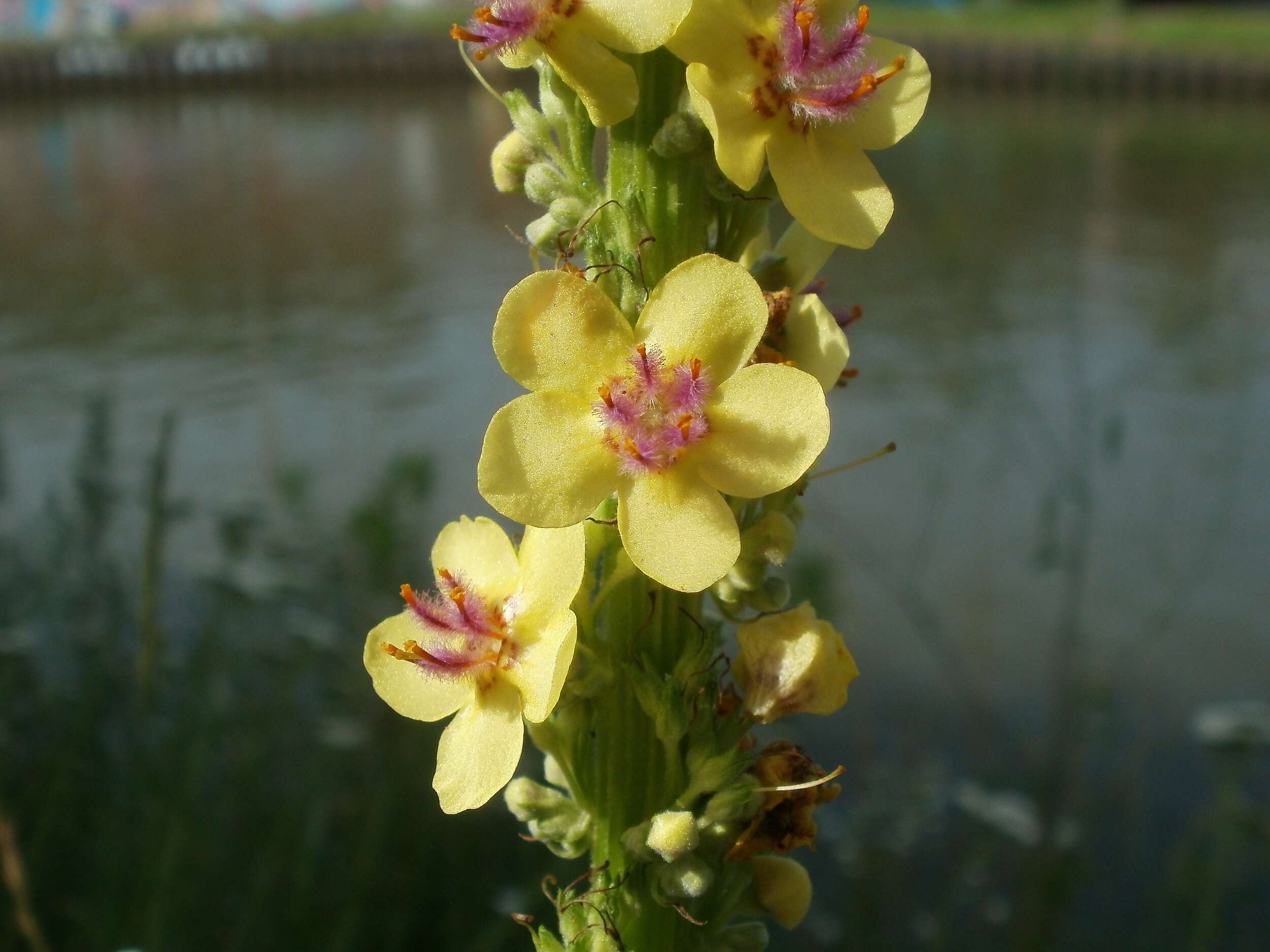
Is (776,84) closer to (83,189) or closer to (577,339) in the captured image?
(577,339)

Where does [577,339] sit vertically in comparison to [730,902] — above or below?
above

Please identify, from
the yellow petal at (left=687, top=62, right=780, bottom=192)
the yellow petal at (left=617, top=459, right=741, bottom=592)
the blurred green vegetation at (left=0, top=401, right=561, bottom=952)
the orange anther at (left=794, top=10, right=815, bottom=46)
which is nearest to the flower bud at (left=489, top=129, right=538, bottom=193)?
the yellow petal at (left=687, top=62, right=780, bottom=192)

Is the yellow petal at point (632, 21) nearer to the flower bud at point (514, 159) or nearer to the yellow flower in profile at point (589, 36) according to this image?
the yellow flower in profile at point (589, 36)

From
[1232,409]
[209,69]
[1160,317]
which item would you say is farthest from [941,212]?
[209,69]

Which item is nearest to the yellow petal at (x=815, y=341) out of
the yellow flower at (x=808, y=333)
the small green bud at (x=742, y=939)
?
the yellow flower at (x=808, y=333)

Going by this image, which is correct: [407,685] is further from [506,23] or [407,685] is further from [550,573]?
[506,23]

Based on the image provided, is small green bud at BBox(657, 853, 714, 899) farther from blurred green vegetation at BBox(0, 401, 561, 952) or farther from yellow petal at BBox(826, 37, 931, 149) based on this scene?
blurred green vegetation at BBox(0, 401, 561, 952)
